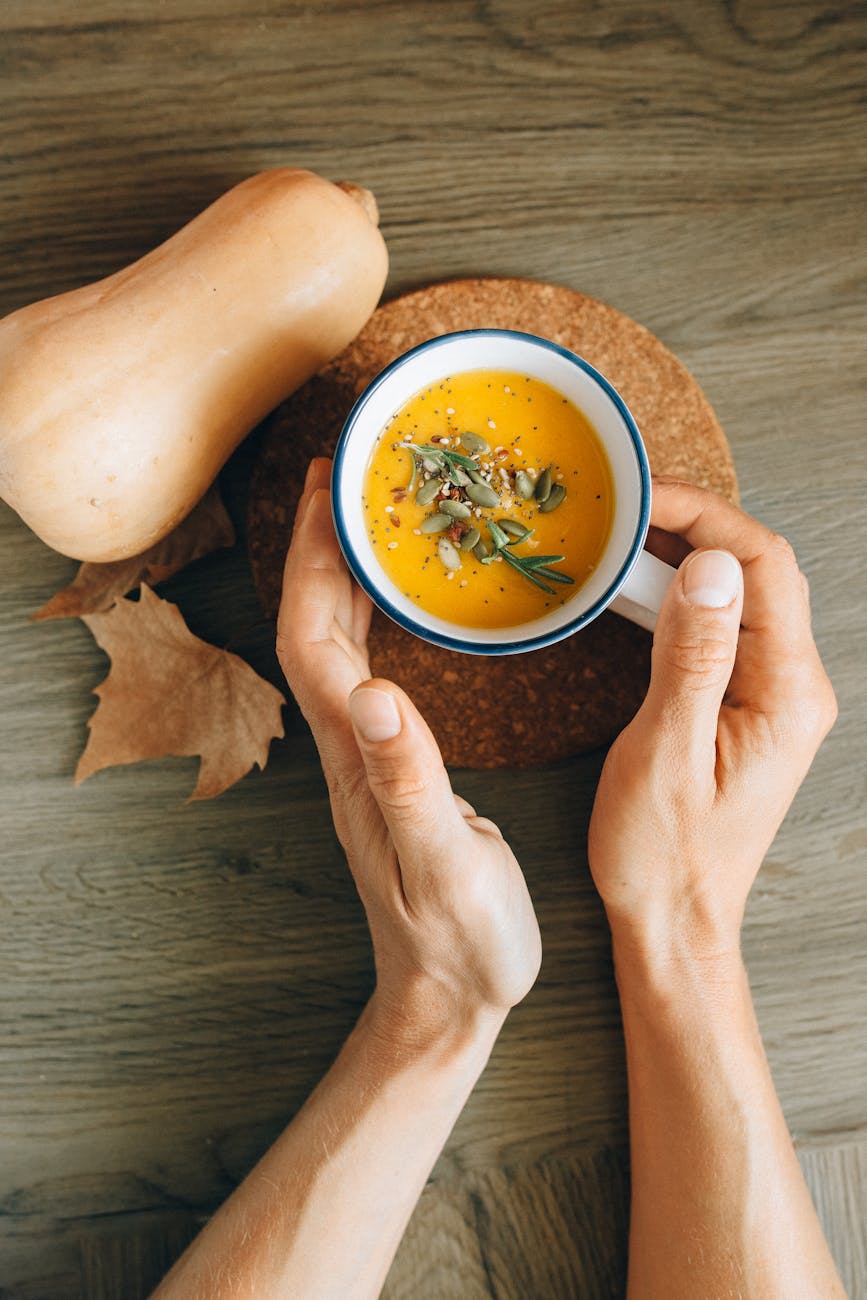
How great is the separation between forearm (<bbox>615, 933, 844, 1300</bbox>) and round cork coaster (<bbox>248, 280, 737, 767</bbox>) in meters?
0.23

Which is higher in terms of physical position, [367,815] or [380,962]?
[367,815]

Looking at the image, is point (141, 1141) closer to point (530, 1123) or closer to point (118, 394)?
point (530, 1123)

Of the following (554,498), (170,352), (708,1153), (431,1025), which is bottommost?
(708,1153)

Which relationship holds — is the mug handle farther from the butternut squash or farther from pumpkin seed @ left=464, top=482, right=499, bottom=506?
the butternut squash

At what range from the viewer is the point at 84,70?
3.41 feet

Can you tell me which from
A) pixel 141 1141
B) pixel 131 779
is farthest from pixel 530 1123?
pixel 131 779

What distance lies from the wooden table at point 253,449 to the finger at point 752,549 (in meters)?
0.13

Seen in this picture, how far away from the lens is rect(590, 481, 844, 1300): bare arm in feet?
2.96

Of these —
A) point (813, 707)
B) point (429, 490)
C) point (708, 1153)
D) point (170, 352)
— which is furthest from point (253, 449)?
point (708, 1153)

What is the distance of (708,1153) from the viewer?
930 millimetres

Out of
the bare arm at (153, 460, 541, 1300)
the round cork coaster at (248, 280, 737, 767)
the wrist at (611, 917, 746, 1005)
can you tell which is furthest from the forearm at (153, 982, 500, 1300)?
the round cork coaster at (248, 280, 737, 767)

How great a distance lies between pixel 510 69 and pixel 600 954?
0.96m

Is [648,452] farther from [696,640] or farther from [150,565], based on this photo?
[150,565]

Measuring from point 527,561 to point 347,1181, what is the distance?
1.98 ft
